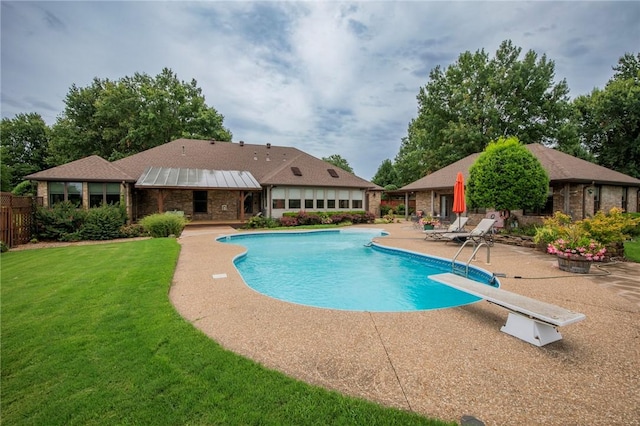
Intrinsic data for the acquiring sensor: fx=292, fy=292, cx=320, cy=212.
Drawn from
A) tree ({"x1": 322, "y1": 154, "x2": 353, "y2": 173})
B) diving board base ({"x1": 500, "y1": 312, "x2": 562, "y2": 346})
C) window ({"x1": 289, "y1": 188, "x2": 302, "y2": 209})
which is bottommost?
diving board base ({"x1": 500, "y1": 312, "x2": 562, "y2": 346})

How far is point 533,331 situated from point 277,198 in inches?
724

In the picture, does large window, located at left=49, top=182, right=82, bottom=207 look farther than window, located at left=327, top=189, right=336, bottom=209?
No

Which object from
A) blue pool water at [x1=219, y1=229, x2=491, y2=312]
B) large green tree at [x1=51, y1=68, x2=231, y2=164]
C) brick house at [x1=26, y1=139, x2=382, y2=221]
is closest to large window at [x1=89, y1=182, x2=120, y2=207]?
brick house at [x1=26, y1=139, x2=382, y2=221]

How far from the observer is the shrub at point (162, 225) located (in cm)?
1359

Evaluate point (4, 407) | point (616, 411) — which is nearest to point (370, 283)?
point (616, 411)

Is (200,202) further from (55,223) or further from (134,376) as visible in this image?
(134,376)

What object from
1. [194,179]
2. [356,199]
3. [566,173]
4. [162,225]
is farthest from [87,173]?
[566,173]

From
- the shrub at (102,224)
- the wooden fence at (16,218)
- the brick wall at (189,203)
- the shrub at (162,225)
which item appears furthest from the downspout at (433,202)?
the wooden fence at (16,218)

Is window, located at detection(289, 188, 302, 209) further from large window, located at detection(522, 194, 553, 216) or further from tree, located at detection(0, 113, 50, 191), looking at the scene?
tree, located at detection(0, 113, 50, 191)

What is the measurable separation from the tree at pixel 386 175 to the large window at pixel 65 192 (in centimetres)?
3254

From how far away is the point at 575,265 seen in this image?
23.2 feet

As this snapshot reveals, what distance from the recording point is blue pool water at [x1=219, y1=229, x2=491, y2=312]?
6.77m

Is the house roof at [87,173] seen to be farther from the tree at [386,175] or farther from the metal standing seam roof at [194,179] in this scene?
the tree at [386,175]

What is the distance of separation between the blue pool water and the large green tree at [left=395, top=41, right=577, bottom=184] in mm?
19426
